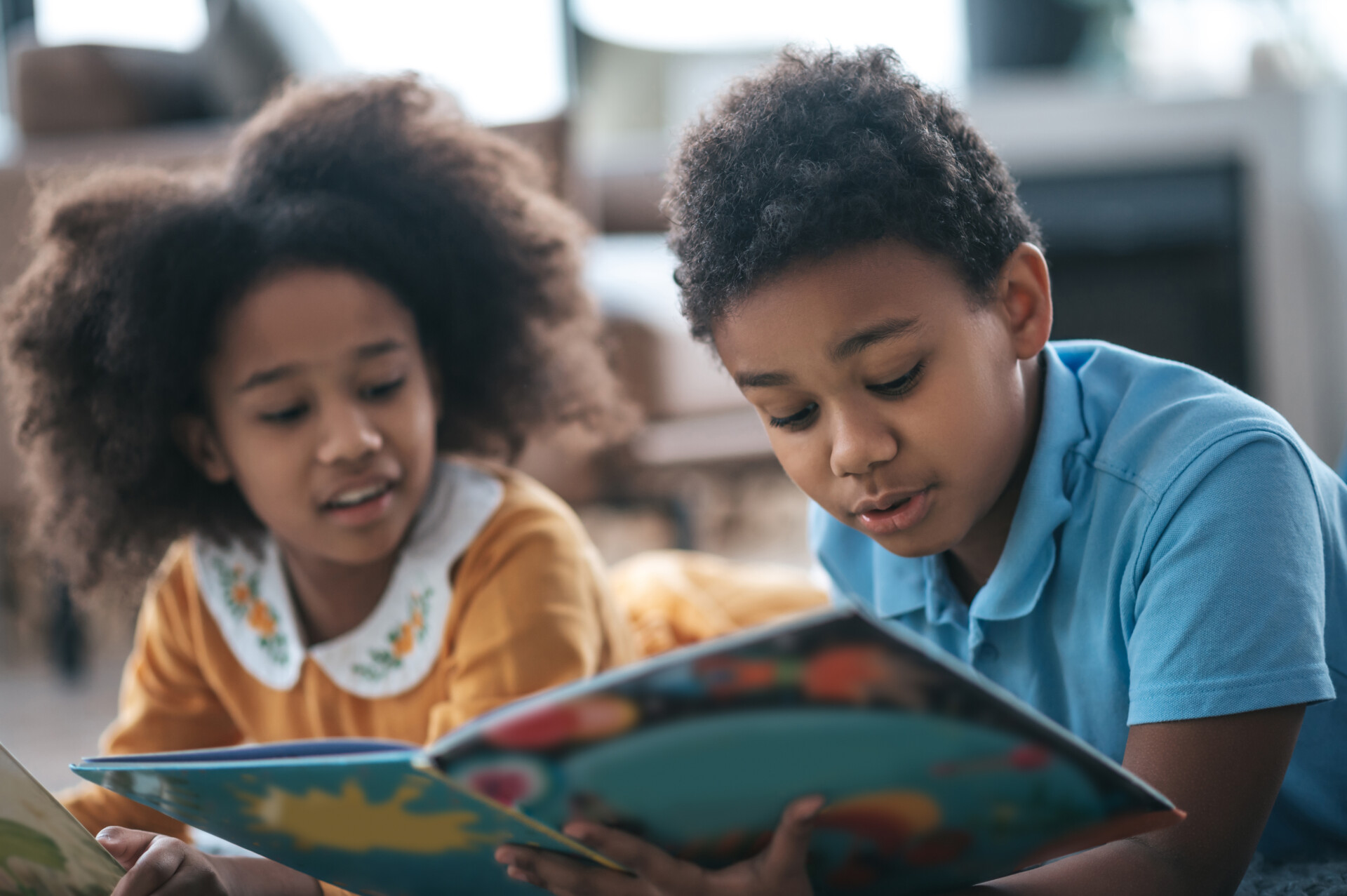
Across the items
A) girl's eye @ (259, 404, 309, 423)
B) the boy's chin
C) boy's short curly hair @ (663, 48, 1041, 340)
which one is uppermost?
boy's short curly hair @ (663, 48, 1041, 340)

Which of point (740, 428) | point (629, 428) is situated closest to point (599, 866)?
point (629, 428)

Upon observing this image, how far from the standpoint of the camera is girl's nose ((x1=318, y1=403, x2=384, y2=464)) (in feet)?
2.81

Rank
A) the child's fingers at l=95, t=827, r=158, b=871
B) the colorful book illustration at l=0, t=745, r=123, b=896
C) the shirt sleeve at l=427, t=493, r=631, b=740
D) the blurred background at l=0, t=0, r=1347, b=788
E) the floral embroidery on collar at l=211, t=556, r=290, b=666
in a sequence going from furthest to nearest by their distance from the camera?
the blurred background at l=0, t=0, r=1347, b=788 < the floral embroidery on collar at l=211, t=556, r=290, b=666 < the shirt sleeve at l=427, t=493, r=631, b=740 < the child's fingers at l=95, t=827, r=158, b=871 < the colorful book illustration at l=0, t=745, r=123, b=896

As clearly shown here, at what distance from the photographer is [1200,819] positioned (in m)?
0.53

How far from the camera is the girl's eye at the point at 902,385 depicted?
60cm

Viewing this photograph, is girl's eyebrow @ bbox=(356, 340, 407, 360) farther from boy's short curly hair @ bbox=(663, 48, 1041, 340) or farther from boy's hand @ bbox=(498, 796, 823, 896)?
boy's hand @ bbox=(498, 796, 823, 896)

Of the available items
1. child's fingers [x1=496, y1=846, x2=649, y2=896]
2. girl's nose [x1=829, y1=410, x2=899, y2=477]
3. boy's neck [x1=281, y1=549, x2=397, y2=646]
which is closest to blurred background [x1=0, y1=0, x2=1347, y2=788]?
boy's neck [x1=281, y1=549, x2=397, y2=646]

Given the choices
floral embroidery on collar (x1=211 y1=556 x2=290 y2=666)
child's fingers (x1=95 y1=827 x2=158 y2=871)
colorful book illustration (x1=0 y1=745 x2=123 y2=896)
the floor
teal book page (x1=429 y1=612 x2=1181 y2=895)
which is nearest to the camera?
teal book page (x1=429 y1=612 x2=1181 y2=895)

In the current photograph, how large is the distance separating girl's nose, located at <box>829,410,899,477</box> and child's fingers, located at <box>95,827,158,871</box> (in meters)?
0.40

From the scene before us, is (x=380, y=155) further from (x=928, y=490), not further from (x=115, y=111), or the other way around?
(x=115, y=111)

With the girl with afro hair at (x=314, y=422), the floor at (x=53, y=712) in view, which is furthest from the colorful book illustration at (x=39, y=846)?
the floor at (x=53, y=712)

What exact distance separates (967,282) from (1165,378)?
0.44 feet

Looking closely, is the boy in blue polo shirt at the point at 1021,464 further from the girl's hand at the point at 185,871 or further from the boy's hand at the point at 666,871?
the girl's hand at the point at 185,871

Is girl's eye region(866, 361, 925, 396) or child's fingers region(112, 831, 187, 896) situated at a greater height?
girl's eye region(866, 361, 925, 396)
